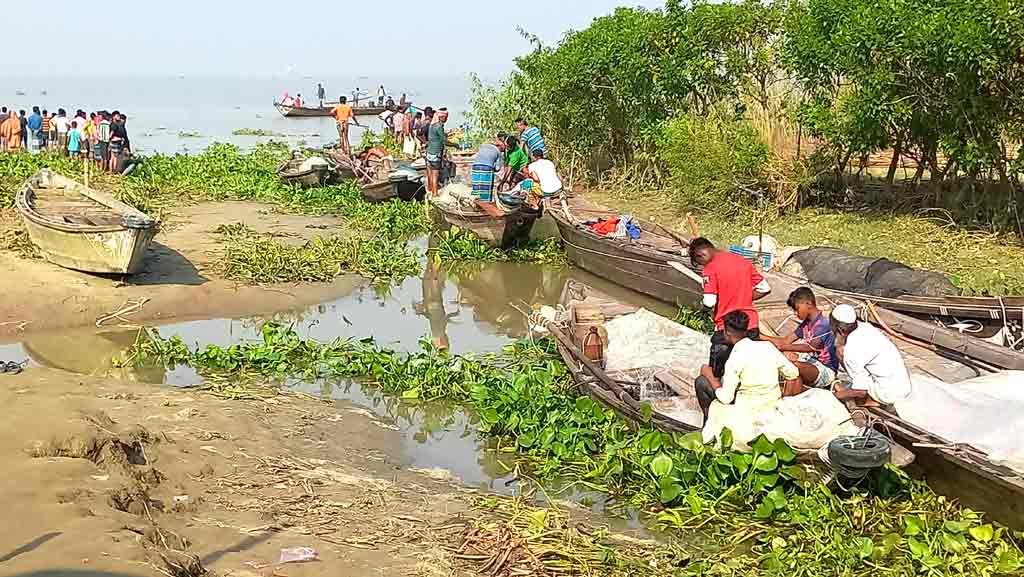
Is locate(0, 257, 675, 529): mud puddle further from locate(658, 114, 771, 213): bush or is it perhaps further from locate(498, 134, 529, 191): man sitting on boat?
locate(658, 114, 771, 213): bush

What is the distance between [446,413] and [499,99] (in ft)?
56.9

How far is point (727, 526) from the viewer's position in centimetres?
609

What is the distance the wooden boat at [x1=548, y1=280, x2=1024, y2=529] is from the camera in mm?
5609

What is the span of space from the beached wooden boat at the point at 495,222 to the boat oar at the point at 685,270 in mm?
3382

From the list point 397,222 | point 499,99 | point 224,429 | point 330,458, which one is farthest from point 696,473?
point 499,99

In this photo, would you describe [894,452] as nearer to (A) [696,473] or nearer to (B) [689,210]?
(A) [696,473]

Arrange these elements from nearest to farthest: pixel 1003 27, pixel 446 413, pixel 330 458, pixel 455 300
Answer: pixel 330 458 → pixel 446 413 → pixel 1003 27 → pixel 455 300

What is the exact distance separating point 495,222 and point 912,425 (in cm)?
892

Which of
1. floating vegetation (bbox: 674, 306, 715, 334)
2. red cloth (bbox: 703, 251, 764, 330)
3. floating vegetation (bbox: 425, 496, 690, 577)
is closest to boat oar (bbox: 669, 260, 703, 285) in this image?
floating vegetation (bbox: 674, 306, 715, 334)

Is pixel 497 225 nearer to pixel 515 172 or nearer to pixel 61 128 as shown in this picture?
pixel 515 172

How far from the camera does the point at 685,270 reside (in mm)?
11195

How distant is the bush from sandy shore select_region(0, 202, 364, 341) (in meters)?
6.13

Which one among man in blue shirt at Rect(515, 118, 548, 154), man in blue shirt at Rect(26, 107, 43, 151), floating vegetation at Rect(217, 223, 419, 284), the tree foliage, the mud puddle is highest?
the tree foliage

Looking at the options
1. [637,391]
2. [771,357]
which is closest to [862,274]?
[637,391]
